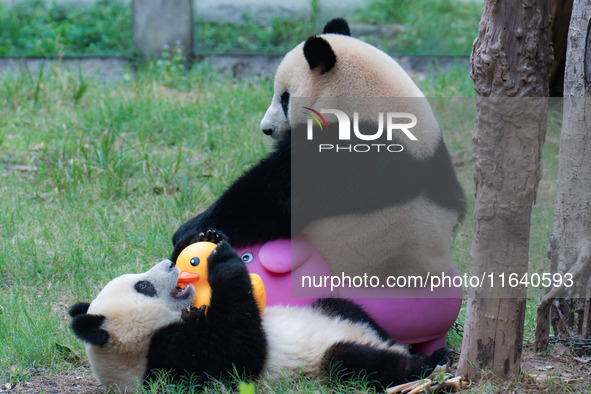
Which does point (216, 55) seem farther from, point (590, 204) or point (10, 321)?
point (590, 204)

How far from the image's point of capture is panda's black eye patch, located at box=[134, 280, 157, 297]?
8.39ft

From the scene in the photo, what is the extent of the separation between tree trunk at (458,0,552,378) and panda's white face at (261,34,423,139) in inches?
19.7

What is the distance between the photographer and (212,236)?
2863 millimetres

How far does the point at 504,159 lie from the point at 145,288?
1350mm

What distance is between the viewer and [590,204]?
2809 millimetres

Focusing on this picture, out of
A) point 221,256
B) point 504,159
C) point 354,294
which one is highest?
point 504,159

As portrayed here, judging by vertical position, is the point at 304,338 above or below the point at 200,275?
below

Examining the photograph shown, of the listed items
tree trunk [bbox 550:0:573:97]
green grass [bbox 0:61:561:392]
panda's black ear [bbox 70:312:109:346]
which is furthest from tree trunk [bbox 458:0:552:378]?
tree trunk [bbox 550:0:573:97]

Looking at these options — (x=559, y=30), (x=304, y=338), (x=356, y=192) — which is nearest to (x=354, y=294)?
(x=304, y=338)

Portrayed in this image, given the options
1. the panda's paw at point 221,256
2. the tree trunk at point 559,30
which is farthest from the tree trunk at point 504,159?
the tree trunk at point 559,30

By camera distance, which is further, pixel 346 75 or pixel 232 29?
pixel 232 29

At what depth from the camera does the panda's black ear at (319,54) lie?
8.92 feet

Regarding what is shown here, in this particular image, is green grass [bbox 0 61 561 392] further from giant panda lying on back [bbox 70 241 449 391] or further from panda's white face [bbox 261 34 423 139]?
panda's white face [bbox 261 34 423 139]

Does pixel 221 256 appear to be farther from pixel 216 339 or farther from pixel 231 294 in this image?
pixel 216 339
